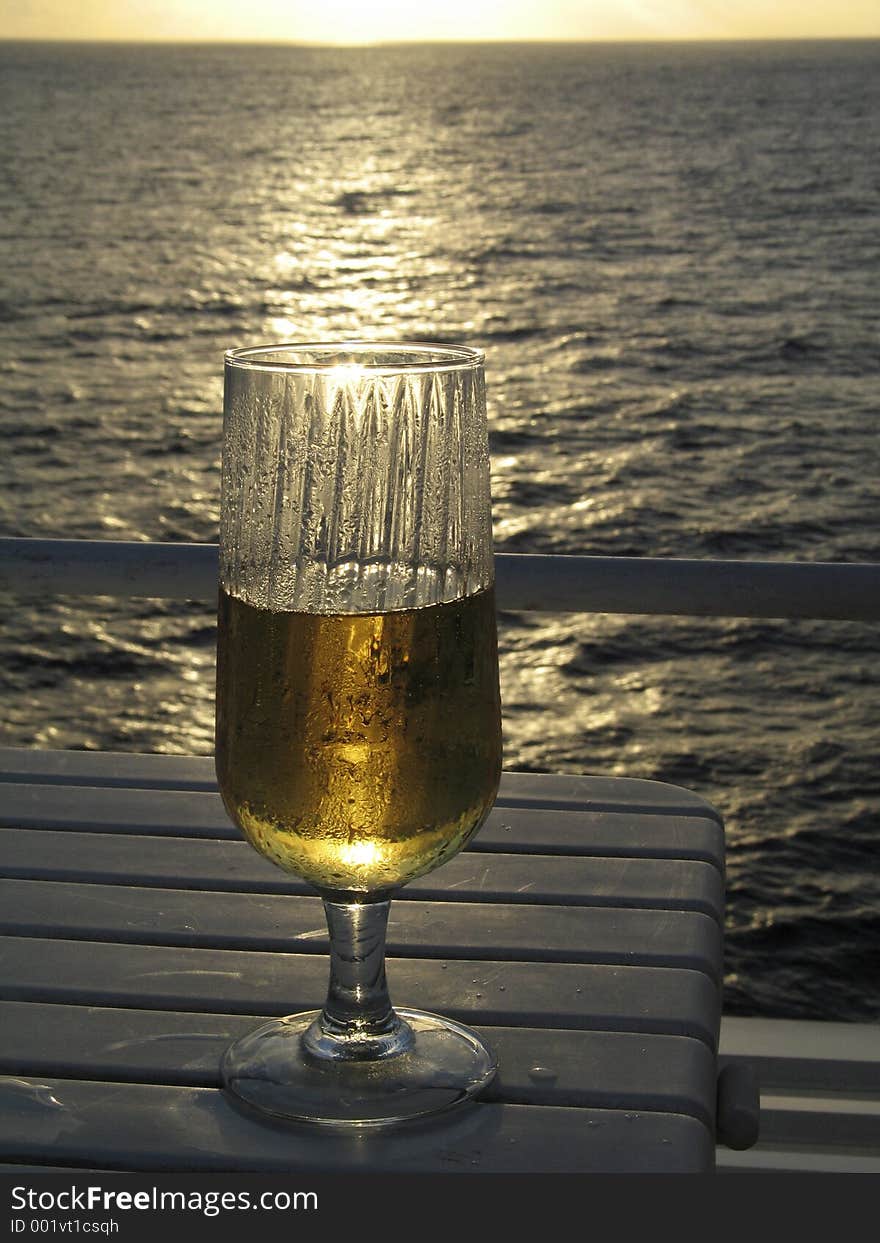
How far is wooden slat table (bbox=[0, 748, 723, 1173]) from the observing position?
98 cm

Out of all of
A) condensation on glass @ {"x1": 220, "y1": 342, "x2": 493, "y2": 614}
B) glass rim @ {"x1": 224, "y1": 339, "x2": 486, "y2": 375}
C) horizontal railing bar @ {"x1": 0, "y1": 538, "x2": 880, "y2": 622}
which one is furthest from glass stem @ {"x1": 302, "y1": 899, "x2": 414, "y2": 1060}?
horizontal railing bar @ {"x1": 0, "y1": 538, "x2": 880, "y2": 622}

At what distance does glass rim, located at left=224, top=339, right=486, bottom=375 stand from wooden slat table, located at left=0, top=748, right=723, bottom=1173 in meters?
0.46

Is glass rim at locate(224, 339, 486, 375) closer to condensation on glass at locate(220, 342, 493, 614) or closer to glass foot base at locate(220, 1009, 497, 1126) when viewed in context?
condensation on glass at locate(220, 342, 493, 614)

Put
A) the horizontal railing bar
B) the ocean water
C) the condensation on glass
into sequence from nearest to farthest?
1. the condensation on glass
2. the horizontal railing bar
3. the ocean water

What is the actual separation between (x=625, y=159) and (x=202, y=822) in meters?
54.9

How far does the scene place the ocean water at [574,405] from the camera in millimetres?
12406

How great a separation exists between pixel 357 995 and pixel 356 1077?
0.18ft

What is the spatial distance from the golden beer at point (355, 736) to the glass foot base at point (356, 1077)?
12cm

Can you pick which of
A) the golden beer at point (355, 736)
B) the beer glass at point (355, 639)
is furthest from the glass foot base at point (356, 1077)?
the golden beer at point (355, 736)

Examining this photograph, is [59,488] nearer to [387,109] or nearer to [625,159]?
[625,159]

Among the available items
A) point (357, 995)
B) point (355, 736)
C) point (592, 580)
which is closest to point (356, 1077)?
point (357, 995)

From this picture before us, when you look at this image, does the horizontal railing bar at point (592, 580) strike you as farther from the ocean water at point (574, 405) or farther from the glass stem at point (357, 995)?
the glass stem at point (357, 995)

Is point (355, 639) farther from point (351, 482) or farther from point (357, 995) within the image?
point (357, 995)

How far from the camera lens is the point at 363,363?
1.08 meters
